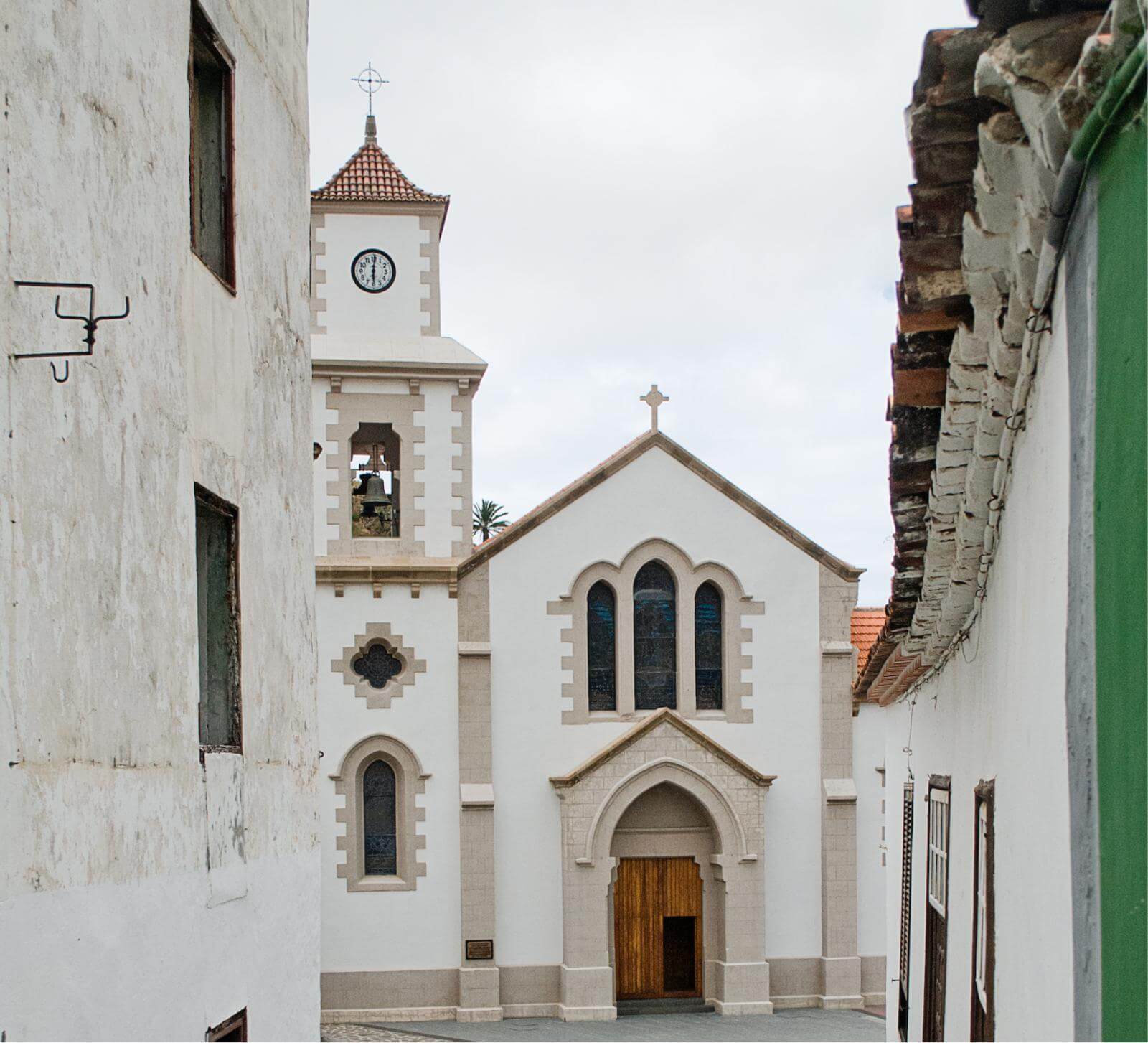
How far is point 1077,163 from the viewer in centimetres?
290

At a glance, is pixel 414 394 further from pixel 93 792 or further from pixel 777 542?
pixel 93 792

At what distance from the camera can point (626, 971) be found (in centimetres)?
2480

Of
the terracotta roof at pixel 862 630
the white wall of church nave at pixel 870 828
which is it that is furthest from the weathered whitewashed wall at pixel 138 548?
the terracotta roof at pixel 862 630

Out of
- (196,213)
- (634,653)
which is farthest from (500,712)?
(196,213)

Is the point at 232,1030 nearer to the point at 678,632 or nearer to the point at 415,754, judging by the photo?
the point at 415,754

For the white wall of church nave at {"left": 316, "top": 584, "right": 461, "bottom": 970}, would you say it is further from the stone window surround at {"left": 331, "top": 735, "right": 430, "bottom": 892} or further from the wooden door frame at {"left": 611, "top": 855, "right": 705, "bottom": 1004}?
the wooden door frame at {"left": 611, "top": 855, "right": 705, "bottom": 1004}

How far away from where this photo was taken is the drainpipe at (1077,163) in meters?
2.51

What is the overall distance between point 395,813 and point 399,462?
568cm

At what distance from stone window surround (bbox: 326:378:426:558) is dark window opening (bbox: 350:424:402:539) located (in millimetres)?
131

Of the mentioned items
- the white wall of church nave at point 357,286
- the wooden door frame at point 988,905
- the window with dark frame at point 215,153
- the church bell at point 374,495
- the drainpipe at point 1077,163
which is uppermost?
the white wall of church nave at point 357,286

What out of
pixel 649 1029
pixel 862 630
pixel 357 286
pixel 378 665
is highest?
pixel 357 286

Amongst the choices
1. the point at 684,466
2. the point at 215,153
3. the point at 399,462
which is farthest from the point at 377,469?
the point at 215,153

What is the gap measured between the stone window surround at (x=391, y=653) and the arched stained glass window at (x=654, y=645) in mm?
3433

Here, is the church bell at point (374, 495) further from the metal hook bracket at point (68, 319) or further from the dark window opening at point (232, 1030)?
the metal hook bracket at point (68, 319)
